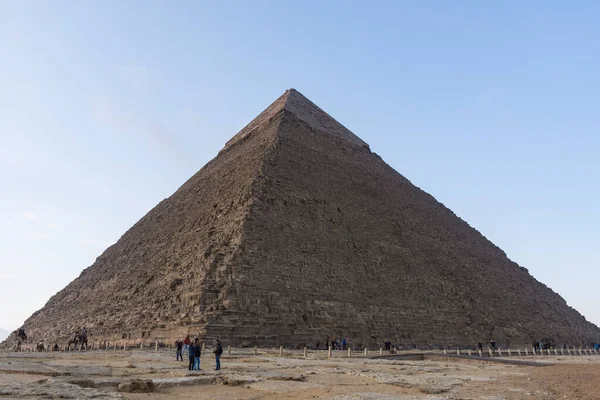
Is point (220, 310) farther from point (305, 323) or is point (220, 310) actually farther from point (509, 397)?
point (509, 397)

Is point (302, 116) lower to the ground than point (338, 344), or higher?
higher

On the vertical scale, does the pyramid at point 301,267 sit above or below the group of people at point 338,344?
above

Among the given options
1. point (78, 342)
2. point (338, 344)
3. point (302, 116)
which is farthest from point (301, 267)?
point (302, 116)

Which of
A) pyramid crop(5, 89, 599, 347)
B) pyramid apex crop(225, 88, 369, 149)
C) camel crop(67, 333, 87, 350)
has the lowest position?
camel crop(67, 333, 87, 350)

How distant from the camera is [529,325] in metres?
27.6

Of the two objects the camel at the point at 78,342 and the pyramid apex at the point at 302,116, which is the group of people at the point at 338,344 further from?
the pyramid apex at the point at 302,116

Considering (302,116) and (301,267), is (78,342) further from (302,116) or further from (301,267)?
(302,116)

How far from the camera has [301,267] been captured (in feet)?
63.4

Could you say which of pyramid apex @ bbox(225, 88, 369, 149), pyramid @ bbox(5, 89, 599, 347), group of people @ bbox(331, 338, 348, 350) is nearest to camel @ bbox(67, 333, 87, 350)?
pyramid @ bbox(5, 89, 599, 347)

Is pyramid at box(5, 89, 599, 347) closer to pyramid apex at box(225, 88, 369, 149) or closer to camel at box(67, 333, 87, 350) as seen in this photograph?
pyramid apex at box(225, 88, 369, 149)

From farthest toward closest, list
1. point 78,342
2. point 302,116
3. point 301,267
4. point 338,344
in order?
point 302,116, point 78,342, point 301,267, point 338,344

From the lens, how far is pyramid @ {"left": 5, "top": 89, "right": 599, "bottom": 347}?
17.1 metres

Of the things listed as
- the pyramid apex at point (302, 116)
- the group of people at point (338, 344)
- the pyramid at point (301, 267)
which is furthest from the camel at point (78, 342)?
the pyramid apex at point (302, 116)

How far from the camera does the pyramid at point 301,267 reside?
1708 centimetres
